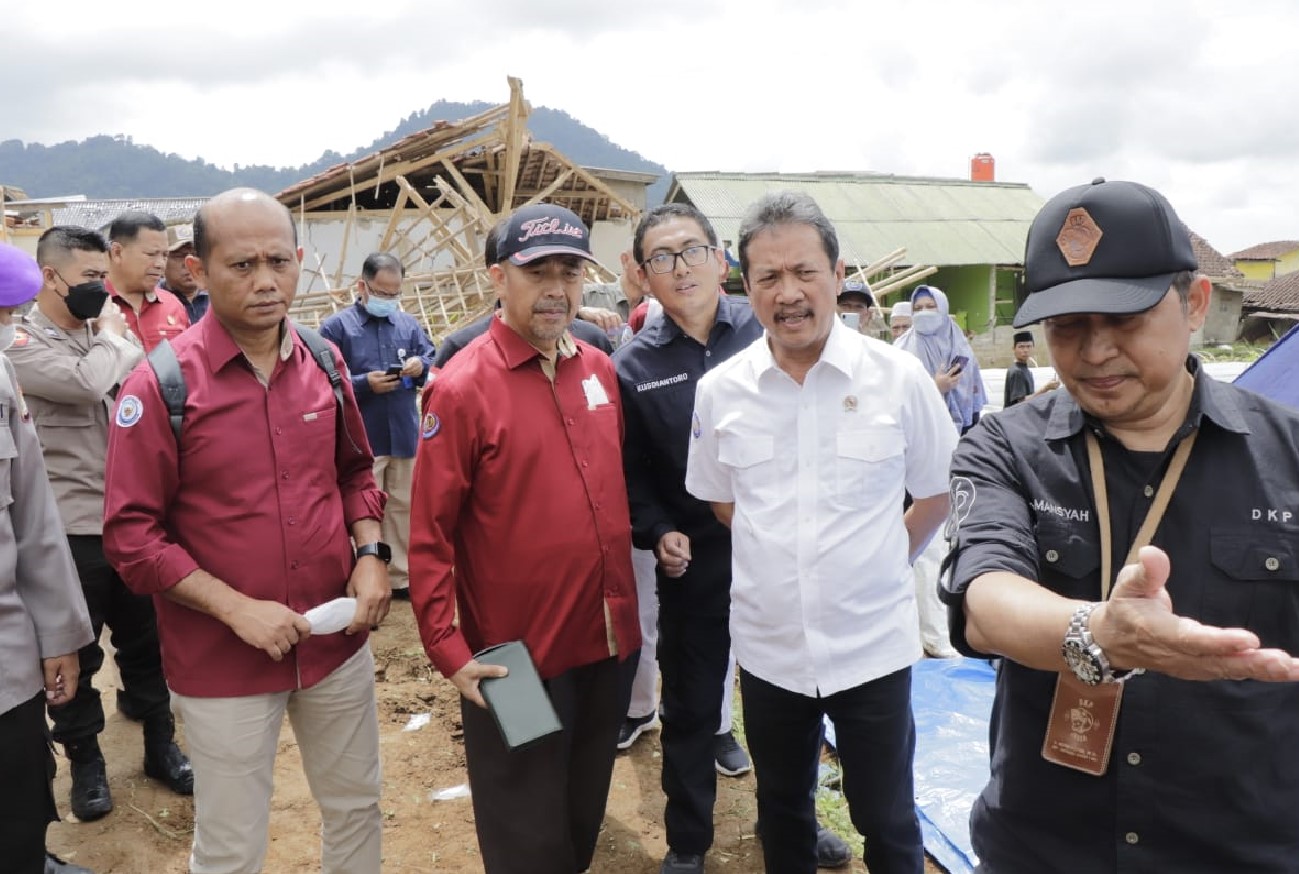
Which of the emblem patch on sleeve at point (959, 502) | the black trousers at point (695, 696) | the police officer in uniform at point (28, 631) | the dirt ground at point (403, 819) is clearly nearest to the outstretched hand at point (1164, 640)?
the emblem patch on sleeve at point (959, 502)

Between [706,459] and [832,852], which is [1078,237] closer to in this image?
[706,459]

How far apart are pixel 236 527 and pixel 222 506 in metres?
0.07

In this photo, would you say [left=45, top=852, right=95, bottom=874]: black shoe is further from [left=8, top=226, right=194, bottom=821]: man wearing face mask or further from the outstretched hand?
the outstretched hand

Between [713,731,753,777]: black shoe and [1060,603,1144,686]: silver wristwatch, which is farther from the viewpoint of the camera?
[713,731,753,777]: black shoe

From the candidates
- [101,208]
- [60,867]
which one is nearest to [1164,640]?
[60,867]

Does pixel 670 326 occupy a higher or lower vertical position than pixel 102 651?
higher

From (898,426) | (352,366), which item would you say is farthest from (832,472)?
(352,366)

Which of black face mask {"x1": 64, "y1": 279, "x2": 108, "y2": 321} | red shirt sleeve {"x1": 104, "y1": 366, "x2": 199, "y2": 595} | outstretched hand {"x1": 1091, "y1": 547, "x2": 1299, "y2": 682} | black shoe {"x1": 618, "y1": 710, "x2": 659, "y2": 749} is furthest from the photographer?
black shoe {"x1": 618, "y1": 710, "x2": 659, "y2": 749}

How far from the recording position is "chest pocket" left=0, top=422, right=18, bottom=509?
2182 mm

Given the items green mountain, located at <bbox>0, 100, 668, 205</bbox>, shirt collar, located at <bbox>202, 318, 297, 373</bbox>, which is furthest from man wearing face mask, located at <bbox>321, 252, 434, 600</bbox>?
green mountain, located at <bbox>0, 100, 668, 205</bbox>

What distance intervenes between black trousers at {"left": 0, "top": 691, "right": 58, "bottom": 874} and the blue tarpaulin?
424cm

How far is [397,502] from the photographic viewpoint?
5.82 metres

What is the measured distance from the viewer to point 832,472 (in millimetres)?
2326

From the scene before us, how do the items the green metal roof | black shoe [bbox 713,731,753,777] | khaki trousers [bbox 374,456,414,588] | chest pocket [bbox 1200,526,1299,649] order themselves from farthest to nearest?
1. the green metal roof
2. khaki trousers [bbox 374,456,414,588]
3. black shoe [bbox 713,731,753,777]
4. chest pocket [bbox 1200,526,1299,649]
